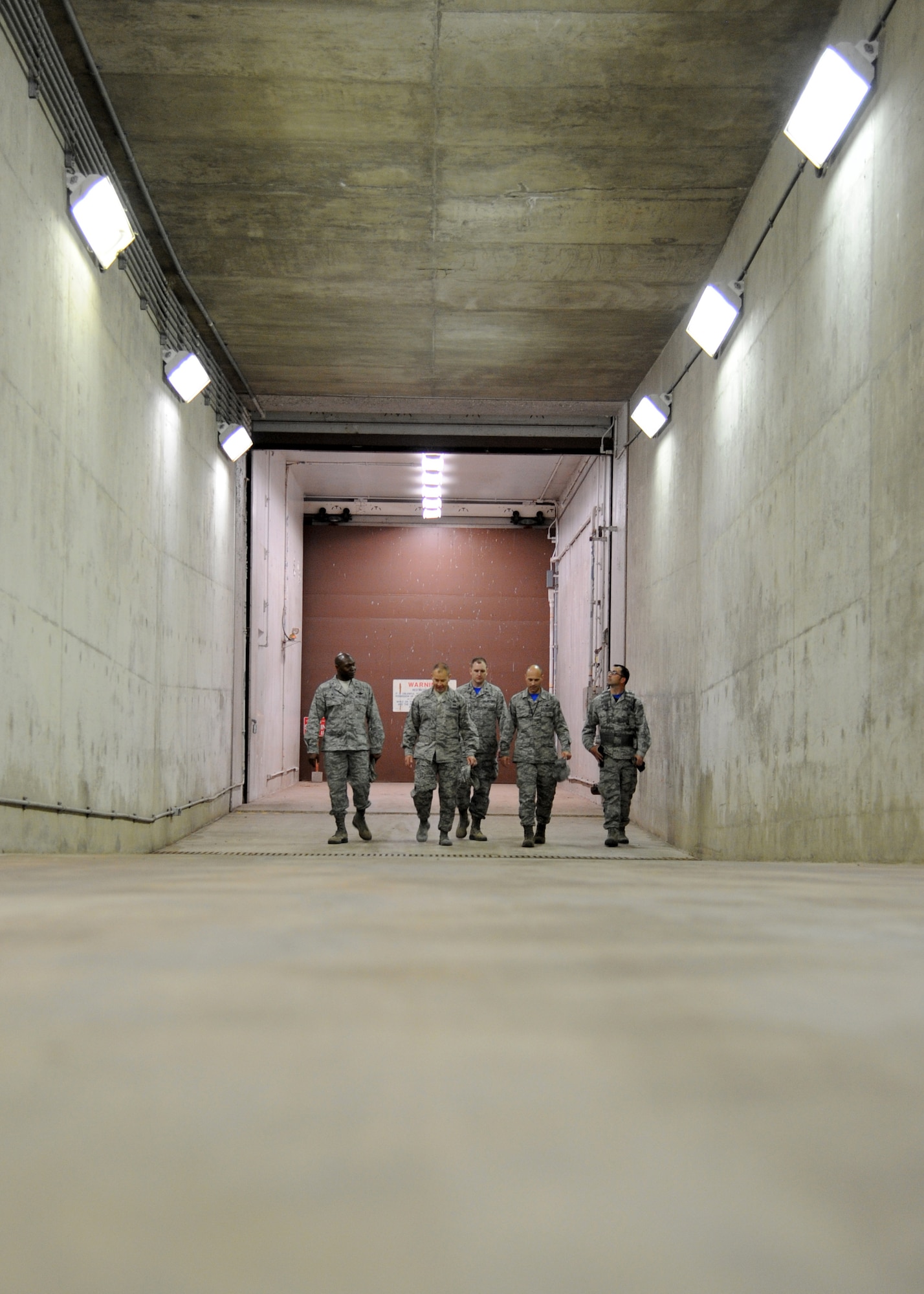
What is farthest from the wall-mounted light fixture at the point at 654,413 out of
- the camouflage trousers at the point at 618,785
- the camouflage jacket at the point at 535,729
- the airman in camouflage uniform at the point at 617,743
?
the camouflage trousers at the point at 618,785

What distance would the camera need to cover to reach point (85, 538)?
20.6 feet

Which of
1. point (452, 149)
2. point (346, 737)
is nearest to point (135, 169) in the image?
point (452, 149)

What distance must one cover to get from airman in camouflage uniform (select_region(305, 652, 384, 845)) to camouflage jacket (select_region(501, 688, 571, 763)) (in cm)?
110

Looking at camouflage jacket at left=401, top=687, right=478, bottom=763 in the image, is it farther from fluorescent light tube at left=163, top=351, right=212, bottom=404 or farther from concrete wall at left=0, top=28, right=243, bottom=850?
fluorescent light tube at left=163, top=351, right=212, bottom=404

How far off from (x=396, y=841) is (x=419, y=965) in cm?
768

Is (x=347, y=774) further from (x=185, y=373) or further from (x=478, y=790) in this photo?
(x=185, y=373)

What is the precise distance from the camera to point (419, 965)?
1443mm

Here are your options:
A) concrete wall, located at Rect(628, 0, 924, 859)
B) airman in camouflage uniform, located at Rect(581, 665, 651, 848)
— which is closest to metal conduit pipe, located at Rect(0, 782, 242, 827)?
airman in camouflage uniform, located at Rect(581, 665, 651, 848)

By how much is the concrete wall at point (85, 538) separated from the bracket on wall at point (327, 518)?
863cm

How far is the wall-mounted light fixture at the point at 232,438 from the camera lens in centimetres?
1073

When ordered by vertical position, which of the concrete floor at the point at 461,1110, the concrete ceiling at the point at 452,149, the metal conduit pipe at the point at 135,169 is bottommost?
the concrete floor at the point at 461,1110

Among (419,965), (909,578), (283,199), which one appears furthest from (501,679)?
(419,965)

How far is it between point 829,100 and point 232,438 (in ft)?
23.1

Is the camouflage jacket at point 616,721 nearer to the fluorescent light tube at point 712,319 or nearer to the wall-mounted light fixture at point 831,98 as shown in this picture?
the fluorescent light tube at point 712,319
